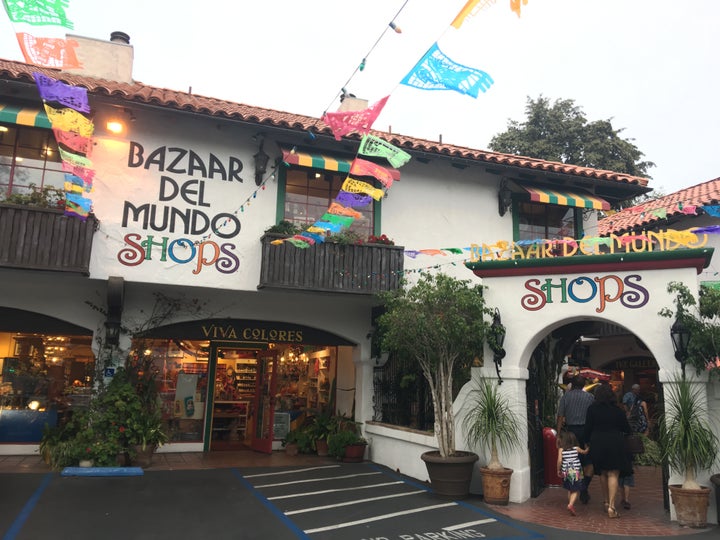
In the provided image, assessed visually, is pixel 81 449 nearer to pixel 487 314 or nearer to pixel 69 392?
pixel 69 392

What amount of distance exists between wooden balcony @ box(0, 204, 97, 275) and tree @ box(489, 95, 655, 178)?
23.9 m

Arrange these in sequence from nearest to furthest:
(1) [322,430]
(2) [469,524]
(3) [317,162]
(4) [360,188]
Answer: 1. (2) [469,524]
2. (4) [360,188]
3. (3) [317,162]
4. (1) [322,430]

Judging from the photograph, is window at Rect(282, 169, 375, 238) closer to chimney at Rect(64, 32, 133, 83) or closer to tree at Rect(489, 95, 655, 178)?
chimney at Rect(64, 32, 133, 83)

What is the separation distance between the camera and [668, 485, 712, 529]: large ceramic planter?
22.2 feet

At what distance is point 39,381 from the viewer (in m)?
11.0

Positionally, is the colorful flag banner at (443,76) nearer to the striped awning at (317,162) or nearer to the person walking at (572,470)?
the striped awning at (317,162)

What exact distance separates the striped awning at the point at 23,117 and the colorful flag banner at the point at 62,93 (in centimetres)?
111

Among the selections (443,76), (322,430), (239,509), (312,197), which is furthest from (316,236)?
(239,509)

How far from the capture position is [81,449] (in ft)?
30.9

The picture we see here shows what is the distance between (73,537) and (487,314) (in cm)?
608

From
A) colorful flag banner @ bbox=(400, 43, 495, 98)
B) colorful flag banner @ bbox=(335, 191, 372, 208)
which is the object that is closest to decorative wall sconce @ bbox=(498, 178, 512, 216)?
colorful flag banner @ bbox=(335, 191, 372, 208)

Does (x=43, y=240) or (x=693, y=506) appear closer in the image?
(x=693, y=506)

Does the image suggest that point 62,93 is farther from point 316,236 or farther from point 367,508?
point 367,508

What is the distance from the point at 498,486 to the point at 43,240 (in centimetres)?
788
